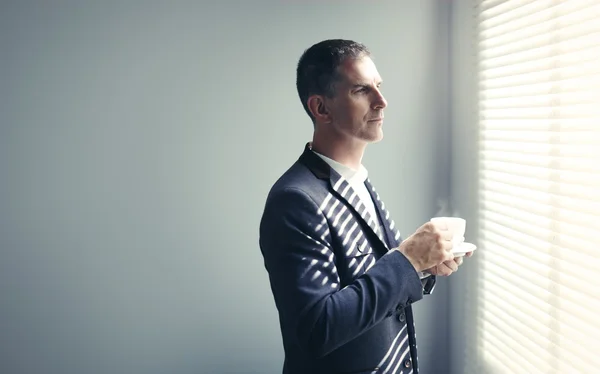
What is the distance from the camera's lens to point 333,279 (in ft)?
4.08

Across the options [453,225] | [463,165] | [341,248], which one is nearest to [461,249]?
[453,225]

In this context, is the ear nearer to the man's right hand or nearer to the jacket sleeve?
the jacket sleeve

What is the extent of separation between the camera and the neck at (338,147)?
146 centimetres

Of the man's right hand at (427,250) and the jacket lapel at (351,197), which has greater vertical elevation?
the jacket lapel at (351,197)

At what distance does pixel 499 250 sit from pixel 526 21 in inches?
32.5

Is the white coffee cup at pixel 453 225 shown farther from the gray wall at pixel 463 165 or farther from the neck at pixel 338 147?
the gray wall at pixel 463 165

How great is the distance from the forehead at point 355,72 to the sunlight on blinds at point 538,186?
600 mm

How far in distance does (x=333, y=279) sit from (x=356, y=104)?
488 mm

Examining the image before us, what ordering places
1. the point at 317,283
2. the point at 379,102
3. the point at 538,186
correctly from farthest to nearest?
1. the point at 538,186
2. the point at 379,102
3. the point at 317,283

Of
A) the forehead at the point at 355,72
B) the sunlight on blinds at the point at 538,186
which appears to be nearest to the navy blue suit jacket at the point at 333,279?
the forehead at the point at 355,72

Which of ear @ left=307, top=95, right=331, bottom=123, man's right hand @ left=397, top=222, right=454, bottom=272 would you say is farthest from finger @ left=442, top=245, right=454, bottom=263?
ear @ left=307, top=95, right=331, bottom=123

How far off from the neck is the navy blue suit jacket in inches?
1.8

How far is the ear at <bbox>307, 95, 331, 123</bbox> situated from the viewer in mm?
1467

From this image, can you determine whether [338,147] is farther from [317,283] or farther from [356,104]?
[317,283]
